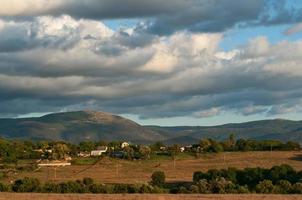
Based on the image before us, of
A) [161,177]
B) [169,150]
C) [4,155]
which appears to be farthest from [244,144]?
[161,177]

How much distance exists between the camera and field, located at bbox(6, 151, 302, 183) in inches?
4580

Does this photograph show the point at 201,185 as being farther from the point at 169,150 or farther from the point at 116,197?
the point at 169,150

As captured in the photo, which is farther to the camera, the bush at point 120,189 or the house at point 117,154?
the house at point 117,154

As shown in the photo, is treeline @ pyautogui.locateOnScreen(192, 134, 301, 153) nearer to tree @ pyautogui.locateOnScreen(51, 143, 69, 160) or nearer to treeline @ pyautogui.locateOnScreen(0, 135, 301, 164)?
treeline @ pyautogui.locateOnScreen(0, 135, 301, 164)

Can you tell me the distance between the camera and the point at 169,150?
15938 cm

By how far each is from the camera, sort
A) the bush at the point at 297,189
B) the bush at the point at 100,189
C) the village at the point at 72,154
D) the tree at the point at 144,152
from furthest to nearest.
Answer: the tree at the point at 144,152 → the village at the point at 72,154 → the bush at the point at 100,189 → the bush at the point at 297,189

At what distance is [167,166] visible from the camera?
13262 cm

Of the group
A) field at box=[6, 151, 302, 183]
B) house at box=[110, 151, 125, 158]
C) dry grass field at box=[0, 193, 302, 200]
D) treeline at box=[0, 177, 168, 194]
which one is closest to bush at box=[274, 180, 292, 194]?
treeline at box=[0, 177, 168, 194]

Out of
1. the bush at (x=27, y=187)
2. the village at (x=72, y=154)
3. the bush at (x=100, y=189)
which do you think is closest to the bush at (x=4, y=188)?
the bush at (x=27, y=187)

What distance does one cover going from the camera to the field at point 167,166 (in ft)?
382

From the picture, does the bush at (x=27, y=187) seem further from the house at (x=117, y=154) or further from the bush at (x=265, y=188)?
the house at (x=117, y=154)

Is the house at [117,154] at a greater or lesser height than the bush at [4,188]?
greater

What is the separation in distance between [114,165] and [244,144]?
1606 inches

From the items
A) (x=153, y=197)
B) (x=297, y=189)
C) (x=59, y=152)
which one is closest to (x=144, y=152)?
(x=59, y=152)
